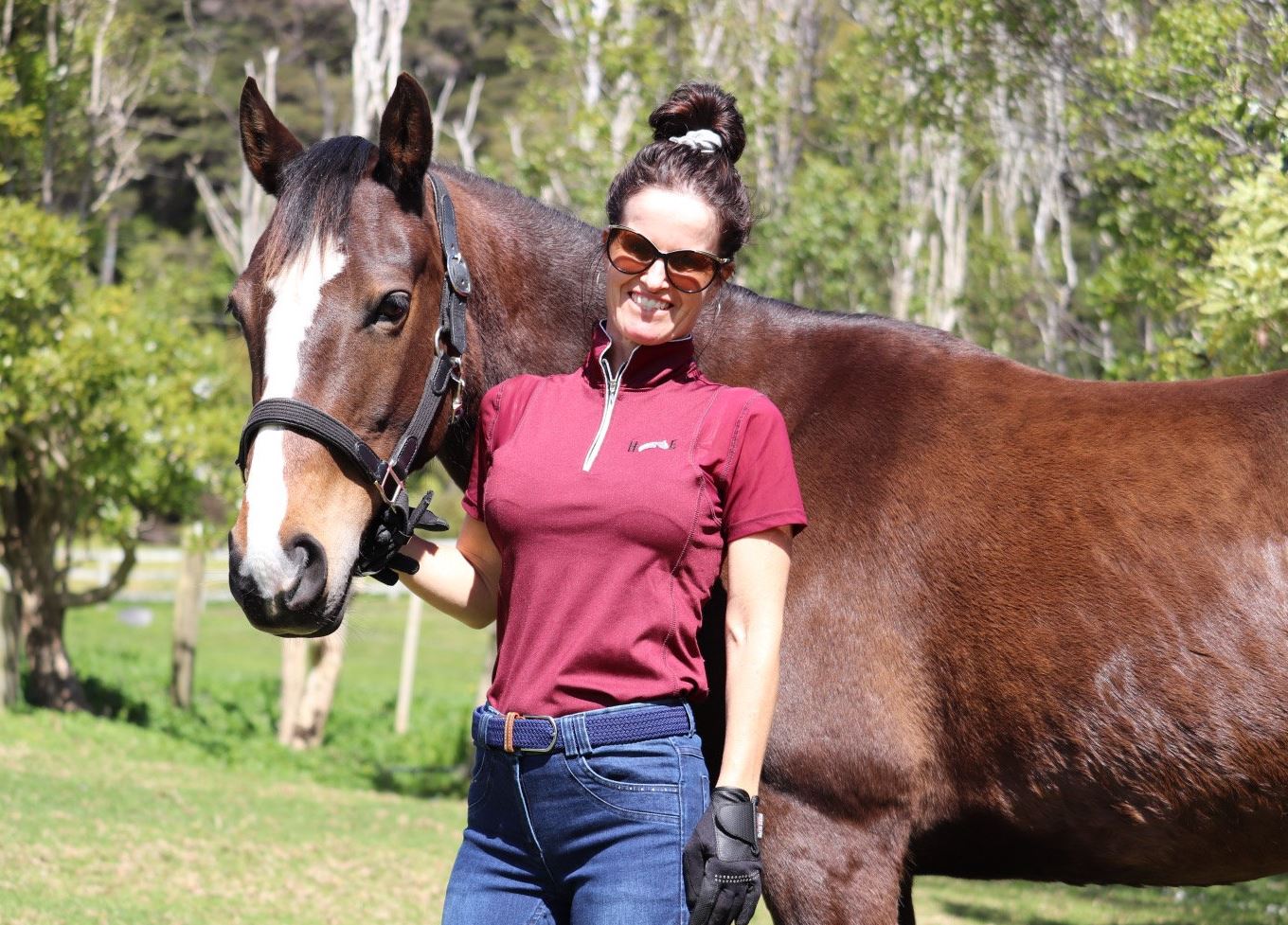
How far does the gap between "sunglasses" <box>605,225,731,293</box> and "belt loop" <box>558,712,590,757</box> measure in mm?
813

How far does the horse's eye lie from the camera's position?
2.67m

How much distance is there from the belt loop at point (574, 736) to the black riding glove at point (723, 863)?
0.77 feet

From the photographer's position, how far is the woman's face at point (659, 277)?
2.37 metres

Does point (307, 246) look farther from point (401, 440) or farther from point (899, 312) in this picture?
point (899, 312)

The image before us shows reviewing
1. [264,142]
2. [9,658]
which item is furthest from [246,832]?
[264,142]

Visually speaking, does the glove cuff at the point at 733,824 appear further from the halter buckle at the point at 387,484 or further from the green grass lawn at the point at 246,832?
the green grass lawn at the point at 246,832

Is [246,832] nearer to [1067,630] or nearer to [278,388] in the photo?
[278,388]

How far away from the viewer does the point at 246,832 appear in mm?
8516

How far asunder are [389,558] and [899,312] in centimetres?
1422

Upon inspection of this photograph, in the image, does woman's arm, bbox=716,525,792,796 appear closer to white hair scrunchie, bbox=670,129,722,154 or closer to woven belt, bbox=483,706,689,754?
woven belt, bbox=483,706,689,754

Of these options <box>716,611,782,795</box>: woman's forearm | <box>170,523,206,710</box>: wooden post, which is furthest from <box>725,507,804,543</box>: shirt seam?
<box>170,523,206,710</box>: wooden post

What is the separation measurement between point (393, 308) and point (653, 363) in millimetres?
630

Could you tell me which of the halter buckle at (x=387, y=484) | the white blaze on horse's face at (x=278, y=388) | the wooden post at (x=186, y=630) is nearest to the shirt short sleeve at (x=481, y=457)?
the halter buckle at (x=387, y=484)

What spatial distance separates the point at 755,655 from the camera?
223 centimetres
